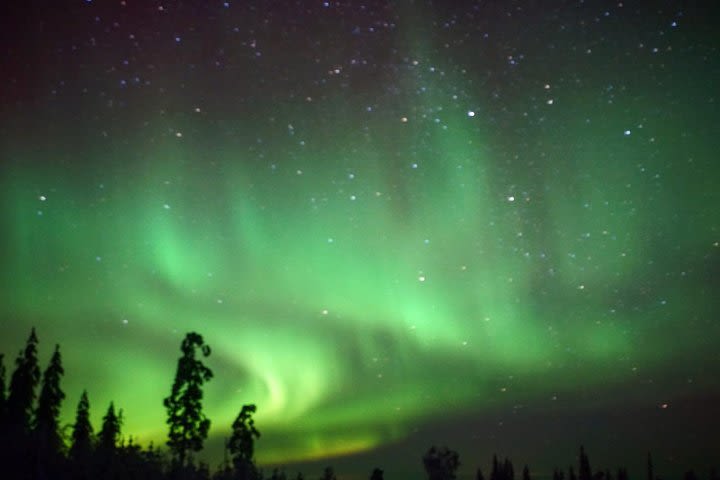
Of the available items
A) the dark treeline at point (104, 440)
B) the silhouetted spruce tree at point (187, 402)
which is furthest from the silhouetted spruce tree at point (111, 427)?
the silhouetted spruce tree at point (187, 402)

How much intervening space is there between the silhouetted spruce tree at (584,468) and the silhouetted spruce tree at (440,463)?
77.8m

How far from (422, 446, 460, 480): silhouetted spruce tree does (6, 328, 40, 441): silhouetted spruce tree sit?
4075 centimetres

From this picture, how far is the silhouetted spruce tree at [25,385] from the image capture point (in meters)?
46.0

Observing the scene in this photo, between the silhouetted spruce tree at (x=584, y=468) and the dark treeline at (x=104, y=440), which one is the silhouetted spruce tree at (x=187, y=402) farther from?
the silhouetted spruce tree at (x=584, y=468)

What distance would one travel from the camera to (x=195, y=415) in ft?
119

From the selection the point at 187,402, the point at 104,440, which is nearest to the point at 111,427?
the point at 104,440

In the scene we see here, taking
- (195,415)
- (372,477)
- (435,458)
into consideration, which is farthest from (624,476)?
(195,415)

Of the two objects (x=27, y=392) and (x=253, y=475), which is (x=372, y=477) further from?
(x=27, y=392)

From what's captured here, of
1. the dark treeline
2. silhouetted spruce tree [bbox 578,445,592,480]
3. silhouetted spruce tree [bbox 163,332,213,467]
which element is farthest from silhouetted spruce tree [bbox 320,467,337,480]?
silhouetted spruce tree [bbox 578,445,592,480]

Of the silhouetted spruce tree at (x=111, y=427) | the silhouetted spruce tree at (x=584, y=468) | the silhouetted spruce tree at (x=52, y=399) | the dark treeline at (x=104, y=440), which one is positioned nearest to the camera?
the dark treeline at (x=104, y=440)

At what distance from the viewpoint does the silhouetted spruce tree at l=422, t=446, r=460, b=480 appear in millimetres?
64750

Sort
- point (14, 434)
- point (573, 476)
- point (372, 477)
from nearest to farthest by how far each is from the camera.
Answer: point (14, 434) → point (372, 477) → point (573, 476)

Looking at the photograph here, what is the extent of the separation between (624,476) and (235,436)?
141351 mm

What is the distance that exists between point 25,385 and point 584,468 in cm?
12199
